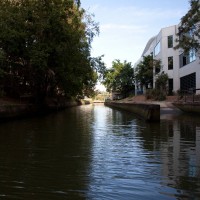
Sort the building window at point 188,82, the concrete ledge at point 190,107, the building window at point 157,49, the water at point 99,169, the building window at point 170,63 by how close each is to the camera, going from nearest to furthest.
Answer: the water at point 99,169
the concrete ledge at point 190,107
the building window at point 188,82
the building window at point 170,63
the building window at point 157,49

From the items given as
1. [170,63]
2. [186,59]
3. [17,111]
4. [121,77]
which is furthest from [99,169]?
→ [121,77]

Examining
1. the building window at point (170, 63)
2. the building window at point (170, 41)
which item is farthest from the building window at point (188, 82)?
the building window at point (170, 41)

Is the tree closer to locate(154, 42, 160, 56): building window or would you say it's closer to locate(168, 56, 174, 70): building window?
locate(168, 56, 174, 70): building window

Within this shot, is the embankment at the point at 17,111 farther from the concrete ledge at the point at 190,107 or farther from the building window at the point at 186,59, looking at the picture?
the building window at the point at 186,59

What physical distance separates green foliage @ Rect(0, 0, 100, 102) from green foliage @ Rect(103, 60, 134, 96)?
62.9 metres

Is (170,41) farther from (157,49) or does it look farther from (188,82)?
(188,82)

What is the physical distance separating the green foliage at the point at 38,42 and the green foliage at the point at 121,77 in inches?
2475

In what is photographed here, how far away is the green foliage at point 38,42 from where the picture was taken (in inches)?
1123

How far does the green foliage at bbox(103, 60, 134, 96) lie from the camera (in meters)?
98.4

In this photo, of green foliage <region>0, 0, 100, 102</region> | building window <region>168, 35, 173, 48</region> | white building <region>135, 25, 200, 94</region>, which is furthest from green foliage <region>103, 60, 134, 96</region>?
green foliage <region>0, 0, 100, 102</region>

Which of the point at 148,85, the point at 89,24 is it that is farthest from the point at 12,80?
the point at 148,85

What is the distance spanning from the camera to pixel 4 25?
27.3 m

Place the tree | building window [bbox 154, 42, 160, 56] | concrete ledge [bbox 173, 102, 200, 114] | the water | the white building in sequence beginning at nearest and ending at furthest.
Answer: the water → the tree → concrete ledge [bbox 173, 102, 200, 114] → the white building → building window [bbox 154, 42, 160, 56]

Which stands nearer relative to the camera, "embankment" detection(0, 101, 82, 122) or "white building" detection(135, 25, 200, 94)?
"embankment" detection(0, 101, 82, 122)
